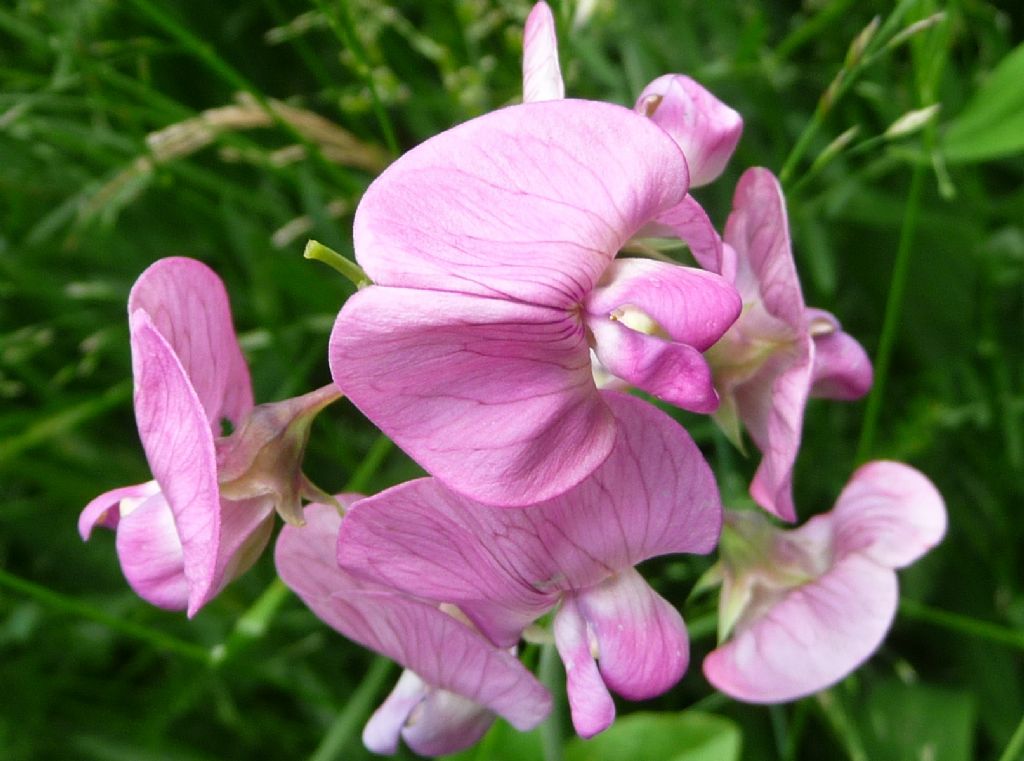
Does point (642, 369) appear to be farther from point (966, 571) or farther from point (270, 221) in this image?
point (270, 221)

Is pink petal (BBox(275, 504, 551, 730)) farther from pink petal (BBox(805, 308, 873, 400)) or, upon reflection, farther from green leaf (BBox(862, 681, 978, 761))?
green leaf (BBox(862, 681, 978, 761))

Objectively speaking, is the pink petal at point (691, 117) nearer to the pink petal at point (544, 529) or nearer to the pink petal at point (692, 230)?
the pink petal at point (692, 230)

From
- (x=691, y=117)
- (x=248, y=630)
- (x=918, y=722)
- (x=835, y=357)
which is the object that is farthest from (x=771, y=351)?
(x=918, y=722)

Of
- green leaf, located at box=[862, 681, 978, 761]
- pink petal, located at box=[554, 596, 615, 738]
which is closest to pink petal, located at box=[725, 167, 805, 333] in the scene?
pink petal, located at box=[554, 596, 615, 738]

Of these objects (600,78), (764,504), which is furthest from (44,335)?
(764,504)

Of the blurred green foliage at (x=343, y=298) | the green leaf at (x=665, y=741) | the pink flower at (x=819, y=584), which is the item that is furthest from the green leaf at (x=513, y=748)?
the pink flower at (x=819, y=584)
